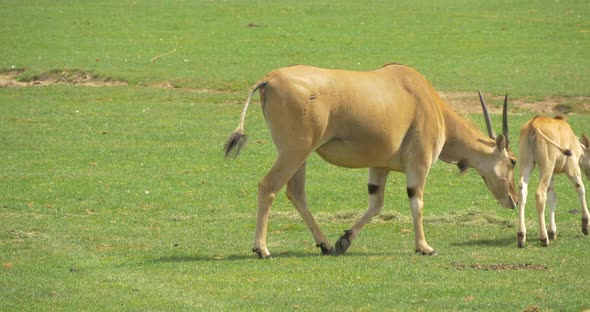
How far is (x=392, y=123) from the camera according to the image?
535 inches

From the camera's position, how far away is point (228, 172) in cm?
2020

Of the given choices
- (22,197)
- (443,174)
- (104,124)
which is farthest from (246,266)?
(104,124)

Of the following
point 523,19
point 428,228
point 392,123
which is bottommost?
point 523,19

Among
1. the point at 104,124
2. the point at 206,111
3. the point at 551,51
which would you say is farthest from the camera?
the point at 551,51

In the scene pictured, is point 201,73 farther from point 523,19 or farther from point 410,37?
point 523,19

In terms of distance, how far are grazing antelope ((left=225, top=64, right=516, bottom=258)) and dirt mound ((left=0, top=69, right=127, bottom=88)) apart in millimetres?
16369

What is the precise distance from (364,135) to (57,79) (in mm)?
18178

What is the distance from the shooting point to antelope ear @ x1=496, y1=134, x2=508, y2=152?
14578mm

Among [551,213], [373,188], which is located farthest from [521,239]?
[373,188]

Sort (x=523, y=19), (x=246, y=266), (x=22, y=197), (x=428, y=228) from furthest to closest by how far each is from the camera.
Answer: (x=523, y=19), (x=22, y=197), (x=428, y=228), (x=246, y=266)

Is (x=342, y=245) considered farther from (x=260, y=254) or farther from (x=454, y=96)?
(x=454, y=96)

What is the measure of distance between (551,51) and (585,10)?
8642 millimetres

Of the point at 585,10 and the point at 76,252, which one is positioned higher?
the point at 76,252

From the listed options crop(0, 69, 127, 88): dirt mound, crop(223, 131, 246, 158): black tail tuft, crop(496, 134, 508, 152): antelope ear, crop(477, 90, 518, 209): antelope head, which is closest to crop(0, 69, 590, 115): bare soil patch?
crop(0, 69, 127, 88): dirt mound
